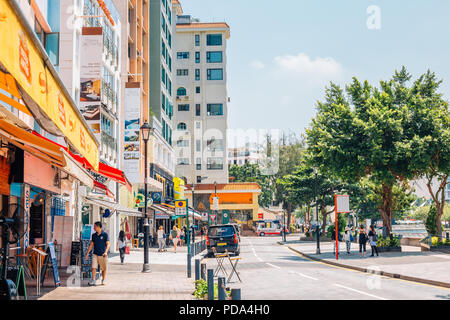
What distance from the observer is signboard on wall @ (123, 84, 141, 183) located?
38688 mm

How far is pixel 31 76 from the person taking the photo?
731 cm

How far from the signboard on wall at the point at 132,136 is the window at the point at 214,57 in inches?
2102

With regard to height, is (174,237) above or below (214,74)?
below

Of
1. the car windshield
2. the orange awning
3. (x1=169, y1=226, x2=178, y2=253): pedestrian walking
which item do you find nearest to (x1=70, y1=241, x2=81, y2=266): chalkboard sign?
the orange awning

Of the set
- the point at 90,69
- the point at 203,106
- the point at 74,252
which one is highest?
the point at 203,106

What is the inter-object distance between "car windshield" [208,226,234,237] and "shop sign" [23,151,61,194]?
16394 mm

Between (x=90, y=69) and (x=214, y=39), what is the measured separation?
65761mm

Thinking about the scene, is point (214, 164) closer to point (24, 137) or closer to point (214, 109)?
point (214, 109)

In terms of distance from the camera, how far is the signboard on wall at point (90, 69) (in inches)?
1104

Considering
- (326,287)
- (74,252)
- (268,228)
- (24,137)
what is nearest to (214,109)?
(268,228)

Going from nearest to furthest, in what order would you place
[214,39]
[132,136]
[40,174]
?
[40,174]
[132,136]
[214,39]

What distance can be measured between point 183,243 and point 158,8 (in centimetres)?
2528

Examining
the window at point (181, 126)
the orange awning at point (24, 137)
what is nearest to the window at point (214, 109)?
the window at point (181, 126)
